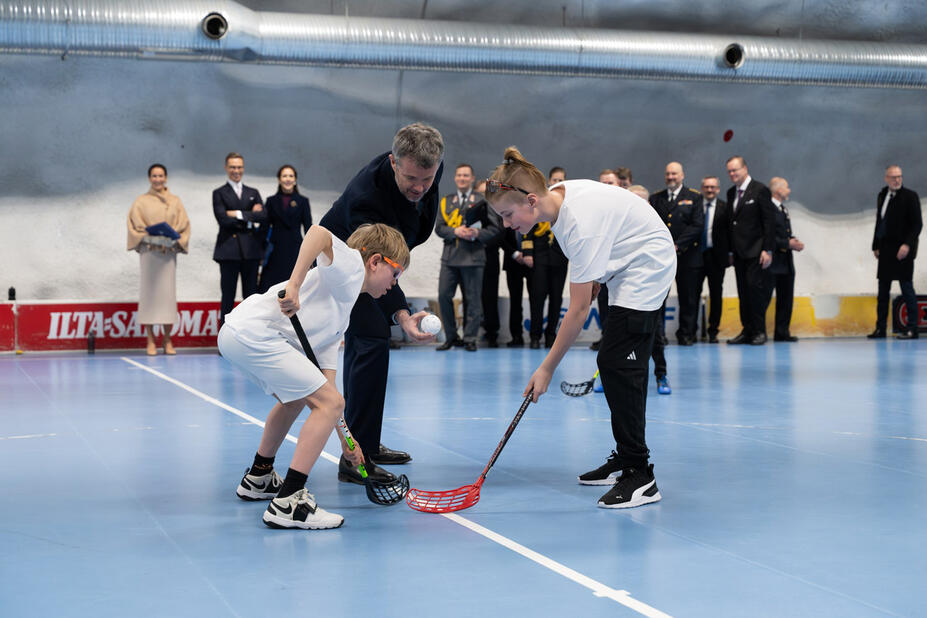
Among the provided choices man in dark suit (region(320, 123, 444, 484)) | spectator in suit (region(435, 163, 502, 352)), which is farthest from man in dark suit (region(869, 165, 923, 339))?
man in dark suit (region(320, 123, 444, 484))

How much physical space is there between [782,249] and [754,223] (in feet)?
2.15

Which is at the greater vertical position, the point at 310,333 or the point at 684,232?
the point at 684,232

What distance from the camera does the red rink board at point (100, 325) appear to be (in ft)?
36.1

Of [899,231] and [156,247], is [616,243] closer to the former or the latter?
[156,247]

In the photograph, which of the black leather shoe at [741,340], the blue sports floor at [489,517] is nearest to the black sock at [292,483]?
the blue sports floor at [489,517]

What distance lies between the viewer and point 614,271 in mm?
4164

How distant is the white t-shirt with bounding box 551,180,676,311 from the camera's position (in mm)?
3928

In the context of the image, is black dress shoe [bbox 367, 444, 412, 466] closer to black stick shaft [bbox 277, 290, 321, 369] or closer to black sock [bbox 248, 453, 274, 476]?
black sock [bbox 248, 453, 274, 476]

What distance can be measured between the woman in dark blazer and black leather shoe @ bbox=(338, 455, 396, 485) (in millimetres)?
6313

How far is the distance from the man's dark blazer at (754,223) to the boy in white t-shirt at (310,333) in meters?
8.49

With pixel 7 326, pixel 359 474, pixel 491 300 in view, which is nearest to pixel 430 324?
pixel 359 474

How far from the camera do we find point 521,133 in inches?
531

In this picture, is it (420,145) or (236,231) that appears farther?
(236,231)

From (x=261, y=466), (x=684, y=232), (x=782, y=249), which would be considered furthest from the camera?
(x=782, y=249)
